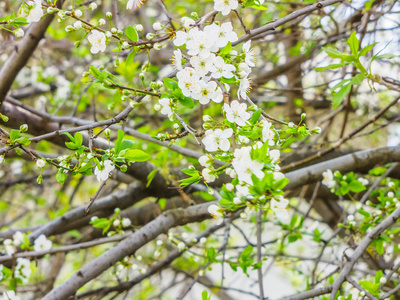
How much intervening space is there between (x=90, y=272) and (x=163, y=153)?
63cm

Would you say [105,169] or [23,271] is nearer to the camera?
[105,169]

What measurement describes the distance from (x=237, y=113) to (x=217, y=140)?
0.09 m

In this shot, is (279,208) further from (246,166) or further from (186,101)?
(186,101)

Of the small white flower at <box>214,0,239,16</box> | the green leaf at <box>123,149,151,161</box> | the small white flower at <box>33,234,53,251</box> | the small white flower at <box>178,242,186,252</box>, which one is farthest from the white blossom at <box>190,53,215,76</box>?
the small white flower at <box>33,234,53,251</box>

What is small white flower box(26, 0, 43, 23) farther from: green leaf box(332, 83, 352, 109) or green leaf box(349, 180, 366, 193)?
green leaf box(349, 180, 366, 193)

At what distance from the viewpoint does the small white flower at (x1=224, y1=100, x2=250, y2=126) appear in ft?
3.00

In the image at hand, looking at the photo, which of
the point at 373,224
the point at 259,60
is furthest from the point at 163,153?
the point at 259,60

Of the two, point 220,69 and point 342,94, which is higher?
point 342,94

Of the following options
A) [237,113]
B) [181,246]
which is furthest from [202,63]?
[181,246]

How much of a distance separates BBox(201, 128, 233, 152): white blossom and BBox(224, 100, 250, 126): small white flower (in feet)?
0.14

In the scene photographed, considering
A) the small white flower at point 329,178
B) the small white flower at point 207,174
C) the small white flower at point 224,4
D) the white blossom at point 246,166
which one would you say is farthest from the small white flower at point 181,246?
the small white flower at point 224,4

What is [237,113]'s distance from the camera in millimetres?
925

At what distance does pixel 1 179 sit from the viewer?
3.18 metres

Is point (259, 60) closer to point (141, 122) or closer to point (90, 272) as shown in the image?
point (141, 122)
